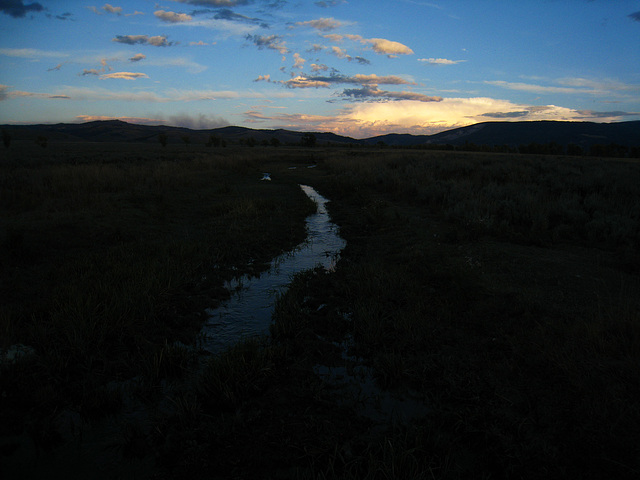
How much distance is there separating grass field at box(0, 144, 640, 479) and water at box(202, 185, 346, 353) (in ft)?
1.09

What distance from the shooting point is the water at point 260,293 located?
18.4 feet

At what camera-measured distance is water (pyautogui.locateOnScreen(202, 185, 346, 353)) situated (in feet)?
18.4

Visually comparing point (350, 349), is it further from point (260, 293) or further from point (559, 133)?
point (559, 133)

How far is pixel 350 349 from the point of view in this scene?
519 cm

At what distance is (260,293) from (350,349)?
276 cm

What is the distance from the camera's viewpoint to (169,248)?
29.5 feet

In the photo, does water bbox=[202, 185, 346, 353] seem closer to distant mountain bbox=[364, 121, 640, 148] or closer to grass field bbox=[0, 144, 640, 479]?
grass field bbox=[0, 144, 640, 479]

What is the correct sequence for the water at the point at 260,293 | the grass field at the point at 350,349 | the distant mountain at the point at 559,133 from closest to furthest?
the grass field at the point at 350,349 < the water at the point at 260,293 < the distant mountain at the point at 559,133

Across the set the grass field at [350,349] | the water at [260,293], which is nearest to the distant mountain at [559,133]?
the water at [260,293]

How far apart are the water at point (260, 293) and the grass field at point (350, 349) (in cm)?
33

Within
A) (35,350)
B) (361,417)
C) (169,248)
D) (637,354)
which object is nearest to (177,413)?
(361,417)

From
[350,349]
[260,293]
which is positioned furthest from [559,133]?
[350,349]

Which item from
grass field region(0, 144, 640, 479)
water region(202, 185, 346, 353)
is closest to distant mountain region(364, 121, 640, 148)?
water region(202, 185, 346, 353)

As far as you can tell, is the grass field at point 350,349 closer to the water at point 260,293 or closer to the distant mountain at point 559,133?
the water at point 260,293
